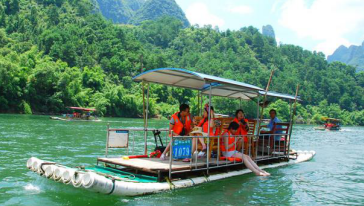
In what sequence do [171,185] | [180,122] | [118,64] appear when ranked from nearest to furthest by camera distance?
[171,185]
[180,122]
[118,64]

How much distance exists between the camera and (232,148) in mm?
10734

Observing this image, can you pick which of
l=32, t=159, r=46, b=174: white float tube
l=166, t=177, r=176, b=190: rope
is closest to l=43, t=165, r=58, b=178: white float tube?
l=32, t=159, r=46, b=174: white float tube

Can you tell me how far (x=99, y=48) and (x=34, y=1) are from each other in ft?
149

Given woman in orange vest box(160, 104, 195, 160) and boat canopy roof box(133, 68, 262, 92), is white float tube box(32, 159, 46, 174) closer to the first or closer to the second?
woman in orange vest box(160, 104, 195, 160)

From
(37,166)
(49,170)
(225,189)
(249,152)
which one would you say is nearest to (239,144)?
(249,152)

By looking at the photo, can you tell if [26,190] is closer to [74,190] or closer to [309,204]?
[74,190]

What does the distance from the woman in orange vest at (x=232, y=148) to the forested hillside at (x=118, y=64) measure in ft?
15.3

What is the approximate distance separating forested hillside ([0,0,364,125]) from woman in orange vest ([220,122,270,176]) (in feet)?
15.3

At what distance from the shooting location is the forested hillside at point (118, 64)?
60938 millimetres

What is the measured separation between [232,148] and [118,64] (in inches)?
3490

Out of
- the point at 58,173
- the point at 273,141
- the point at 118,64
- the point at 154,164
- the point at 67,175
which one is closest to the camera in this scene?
the point at 67,175

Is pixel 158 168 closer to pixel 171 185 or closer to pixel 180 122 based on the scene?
pixel 171 185

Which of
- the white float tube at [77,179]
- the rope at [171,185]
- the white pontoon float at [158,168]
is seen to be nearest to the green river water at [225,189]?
the rope at [171,185]

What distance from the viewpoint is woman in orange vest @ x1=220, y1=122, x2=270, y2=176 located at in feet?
34.4
